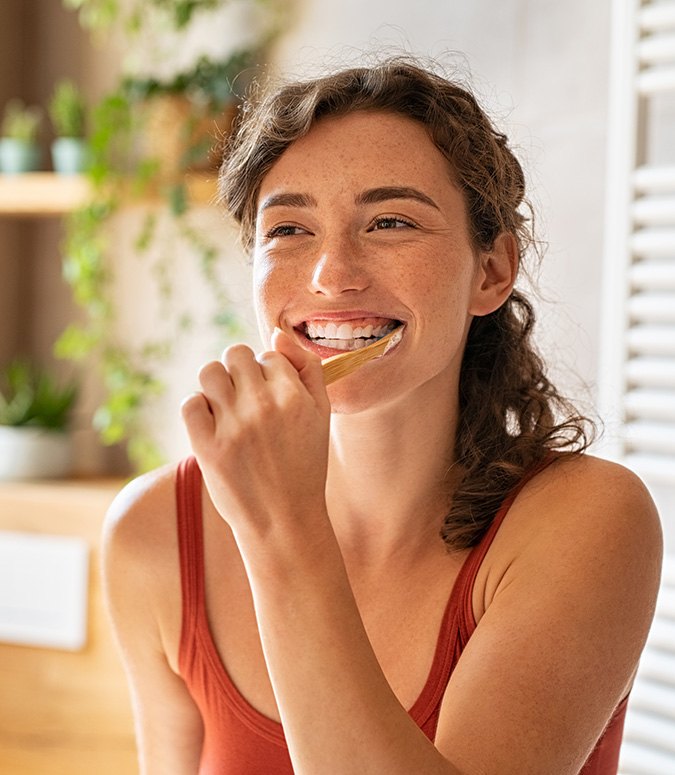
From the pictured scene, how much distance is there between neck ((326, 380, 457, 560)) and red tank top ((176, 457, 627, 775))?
0.29ft

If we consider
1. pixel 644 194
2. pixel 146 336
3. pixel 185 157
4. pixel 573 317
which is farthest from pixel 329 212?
pixel 146 336

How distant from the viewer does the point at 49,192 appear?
197 cm

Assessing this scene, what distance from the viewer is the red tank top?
969 millimetres

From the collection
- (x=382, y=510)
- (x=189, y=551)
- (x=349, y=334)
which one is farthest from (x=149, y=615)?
(x=349, y=334)

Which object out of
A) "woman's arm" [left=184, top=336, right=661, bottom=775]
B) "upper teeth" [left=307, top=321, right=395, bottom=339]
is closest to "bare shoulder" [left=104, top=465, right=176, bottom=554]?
"upper teeth" [left=307, top=321, right=395, bottom=339]

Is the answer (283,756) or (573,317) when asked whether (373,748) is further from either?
(573,317)

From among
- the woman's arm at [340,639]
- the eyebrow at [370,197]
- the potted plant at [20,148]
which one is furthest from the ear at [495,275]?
the potted plant at [20,148]

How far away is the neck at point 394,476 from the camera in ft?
3.44

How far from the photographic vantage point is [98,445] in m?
2.15

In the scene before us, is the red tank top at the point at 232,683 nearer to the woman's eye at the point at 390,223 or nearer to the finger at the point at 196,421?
the woman's eye at the point at 390,223

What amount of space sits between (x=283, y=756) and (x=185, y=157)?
1.13 m

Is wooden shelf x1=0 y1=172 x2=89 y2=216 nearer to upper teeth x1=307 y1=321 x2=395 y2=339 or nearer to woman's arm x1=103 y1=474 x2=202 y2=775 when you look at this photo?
woman's arm x1=103 y1=474 x2=202 y2=775

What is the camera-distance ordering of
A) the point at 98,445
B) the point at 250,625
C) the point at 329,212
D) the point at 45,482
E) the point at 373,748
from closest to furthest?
the point at 373,748
the point at 329,212
the point at 250,625
the point at 45,482
the point at 98,445

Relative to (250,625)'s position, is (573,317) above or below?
above
